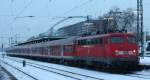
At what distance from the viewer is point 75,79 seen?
83.4 ft

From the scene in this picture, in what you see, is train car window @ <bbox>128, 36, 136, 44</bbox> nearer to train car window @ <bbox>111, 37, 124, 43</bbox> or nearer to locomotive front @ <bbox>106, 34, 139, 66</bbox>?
locomotive front @ <bbox>106, 34, 139, 66</bbox>

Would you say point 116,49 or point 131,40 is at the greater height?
point 131,40

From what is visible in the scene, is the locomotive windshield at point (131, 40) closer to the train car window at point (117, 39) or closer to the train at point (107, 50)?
the train at point (107, 50)

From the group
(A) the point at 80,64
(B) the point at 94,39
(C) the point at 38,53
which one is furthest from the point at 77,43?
(C) the point at 38,53

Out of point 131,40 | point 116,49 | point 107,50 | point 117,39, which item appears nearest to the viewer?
point 116,49

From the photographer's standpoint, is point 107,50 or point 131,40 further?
point 131,40

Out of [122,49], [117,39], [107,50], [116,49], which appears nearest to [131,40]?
[117,39]

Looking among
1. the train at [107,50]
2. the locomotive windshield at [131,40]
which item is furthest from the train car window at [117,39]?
the locomotive windshield at [131,40]

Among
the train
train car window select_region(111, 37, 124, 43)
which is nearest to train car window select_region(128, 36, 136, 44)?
the train

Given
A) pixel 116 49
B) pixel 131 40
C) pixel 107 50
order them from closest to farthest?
pixel 116 49
pixel 107 50
pixel 131 40

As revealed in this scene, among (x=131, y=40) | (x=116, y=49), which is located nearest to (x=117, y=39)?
(x=116, y=49)

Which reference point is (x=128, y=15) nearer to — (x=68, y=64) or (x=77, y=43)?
(x=68, y=64)

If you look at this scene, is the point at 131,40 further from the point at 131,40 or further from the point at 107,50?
the point at 107,50

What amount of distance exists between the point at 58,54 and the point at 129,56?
22.4 metres
